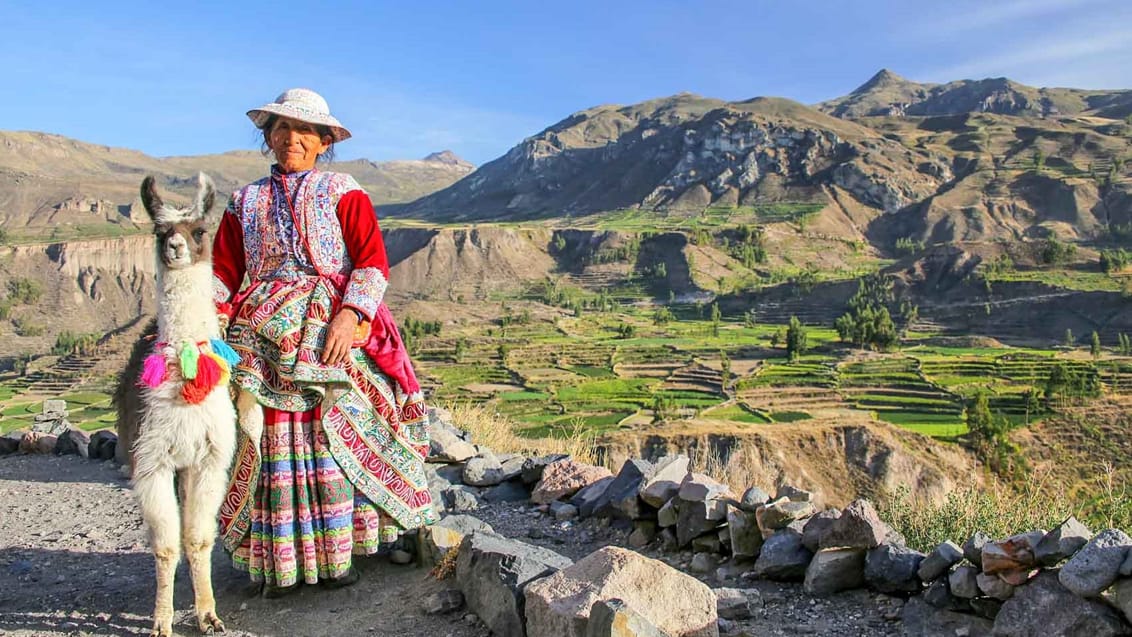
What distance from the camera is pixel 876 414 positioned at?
1799 inches

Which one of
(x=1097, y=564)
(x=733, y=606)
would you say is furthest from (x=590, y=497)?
(x=1097, y=564)

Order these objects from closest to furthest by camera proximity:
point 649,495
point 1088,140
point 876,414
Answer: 1. point 649,495
2. point 876,414
3. point 1088,140

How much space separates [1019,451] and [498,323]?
53.8 meters

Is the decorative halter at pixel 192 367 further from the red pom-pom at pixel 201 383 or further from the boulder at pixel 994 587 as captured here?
the boulder at pixel 994 587

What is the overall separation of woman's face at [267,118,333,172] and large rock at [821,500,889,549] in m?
3.36

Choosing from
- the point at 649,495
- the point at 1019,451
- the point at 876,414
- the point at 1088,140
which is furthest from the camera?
the point at 1088,140

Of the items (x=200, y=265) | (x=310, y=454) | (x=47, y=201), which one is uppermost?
(x=47, y=201)

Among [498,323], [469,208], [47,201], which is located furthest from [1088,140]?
[47,201]

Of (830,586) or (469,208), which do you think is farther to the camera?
(469,208)

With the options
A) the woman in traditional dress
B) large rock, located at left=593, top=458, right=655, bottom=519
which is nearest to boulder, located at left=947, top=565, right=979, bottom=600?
large rock, located at left=593, top=458, right=655, bottom=519

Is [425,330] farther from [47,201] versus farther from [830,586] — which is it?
[47,201]

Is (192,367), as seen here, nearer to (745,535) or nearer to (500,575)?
(500,575)

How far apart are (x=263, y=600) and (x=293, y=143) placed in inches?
95.2

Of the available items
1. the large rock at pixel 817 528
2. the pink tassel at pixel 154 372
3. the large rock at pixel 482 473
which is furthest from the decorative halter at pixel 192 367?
the large rock at pixel 482 473
